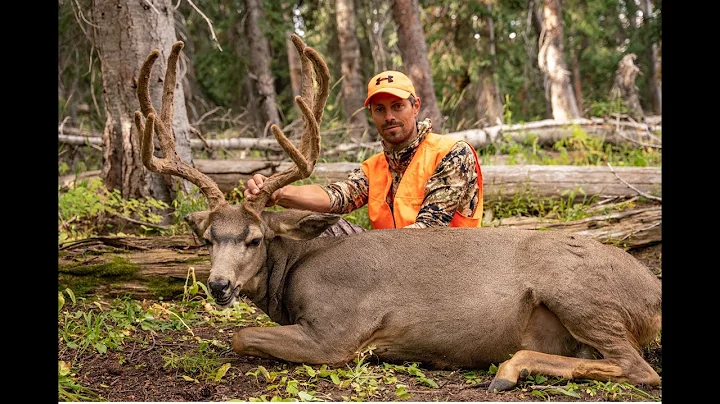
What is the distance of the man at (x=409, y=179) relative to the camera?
6.21 meters

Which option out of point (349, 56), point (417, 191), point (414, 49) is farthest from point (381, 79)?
point (349, 56)

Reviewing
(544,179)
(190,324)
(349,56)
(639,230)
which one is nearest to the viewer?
(190,324)

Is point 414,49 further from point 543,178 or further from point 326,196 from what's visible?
point 326,196

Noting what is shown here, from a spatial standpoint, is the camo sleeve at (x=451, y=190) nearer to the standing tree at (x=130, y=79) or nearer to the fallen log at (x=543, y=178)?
the fallen log at (x=543, y=178)

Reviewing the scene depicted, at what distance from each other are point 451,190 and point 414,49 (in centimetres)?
896

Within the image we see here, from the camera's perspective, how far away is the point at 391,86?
6.31 metres

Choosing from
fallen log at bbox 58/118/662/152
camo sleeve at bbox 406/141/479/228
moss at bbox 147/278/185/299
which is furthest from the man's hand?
fallen log at bbox 58/118/662/152

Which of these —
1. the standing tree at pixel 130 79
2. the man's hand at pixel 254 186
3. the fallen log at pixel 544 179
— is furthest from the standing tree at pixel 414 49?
the man's hand at pixel 254 186

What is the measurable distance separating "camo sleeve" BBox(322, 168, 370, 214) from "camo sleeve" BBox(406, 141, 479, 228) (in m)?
0.82

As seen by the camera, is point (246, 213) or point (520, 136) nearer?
point (246, 213)

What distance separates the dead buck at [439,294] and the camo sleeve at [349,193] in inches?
46.0

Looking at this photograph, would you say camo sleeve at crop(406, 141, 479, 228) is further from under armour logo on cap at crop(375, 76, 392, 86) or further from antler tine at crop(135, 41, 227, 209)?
antler tine at crop(135, 41, 227, 209)

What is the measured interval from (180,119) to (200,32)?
607 inches

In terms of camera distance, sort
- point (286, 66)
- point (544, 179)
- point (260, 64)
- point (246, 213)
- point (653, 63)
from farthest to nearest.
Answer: point (653, 63)
point (286, 66)
point (260, 64)
point (544, 179)
point (246, 213)
